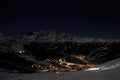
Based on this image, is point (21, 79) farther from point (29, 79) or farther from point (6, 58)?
point (6, 58)

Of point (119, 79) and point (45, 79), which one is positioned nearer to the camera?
point (119, 79)

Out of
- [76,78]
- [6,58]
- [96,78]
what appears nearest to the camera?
[96,78]

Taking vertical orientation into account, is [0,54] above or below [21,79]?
above

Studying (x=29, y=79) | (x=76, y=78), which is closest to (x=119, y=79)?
(x=76, y=78)

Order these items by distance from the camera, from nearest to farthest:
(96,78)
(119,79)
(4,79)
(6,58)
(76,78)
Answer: (119,79) → (96,78) → (76,78) → (4,79) → (6,58)

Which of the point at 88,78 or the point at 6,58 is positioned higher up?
the point at 6,58

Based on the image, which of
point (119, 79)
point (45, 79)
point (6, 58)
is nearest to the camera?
point (119, 79)

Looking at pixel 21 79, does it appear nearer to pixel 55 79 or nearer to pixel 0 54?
pixel 55 79

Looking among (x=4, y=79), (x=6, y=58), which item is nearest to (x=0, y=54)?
(x=6, y=58)

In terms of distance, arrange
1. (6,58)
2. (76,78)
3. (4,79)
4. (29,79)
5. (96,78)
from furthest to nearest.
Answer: (6,58), (4,79), (29,79), (76,78), (96,78)
